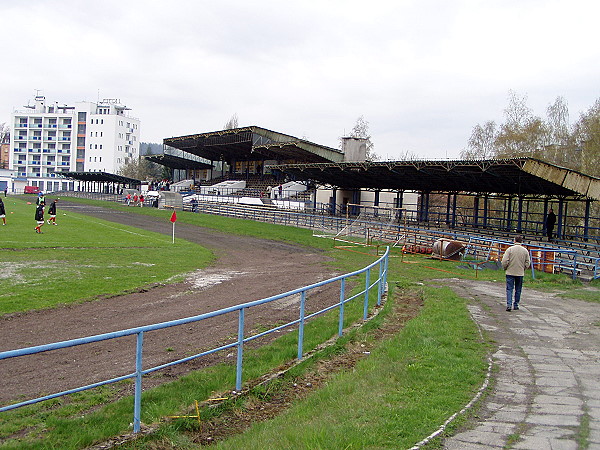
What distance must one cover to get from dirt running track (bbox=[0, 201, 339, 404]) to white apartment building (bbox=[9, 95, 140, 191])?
4569 inches

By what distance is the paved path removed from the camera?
17.1ft

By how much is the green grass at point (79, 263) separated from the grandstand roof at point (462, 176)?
53.6 feet

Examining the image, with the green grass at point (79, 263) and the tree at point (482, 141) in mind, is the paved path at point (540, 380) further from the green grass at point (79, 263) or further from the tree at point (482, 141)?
the tree at point (482, 141)

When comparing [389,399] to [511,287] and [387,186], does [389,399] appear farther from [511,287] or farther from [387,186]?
[387,186]

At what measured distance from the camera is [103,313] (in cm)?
1144

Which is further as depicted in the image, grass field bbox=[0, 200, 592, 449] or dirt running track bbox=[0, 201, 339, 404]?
dirt running track bbox=[0, 201, 339, 404]

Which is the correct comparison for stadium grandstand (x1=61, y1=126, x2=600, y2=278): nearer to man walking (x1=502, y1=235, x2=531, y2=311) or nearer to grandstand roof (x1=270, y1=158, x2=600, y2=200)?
grandstand roof (x1=270, y1=158, x2=600, y2=200)

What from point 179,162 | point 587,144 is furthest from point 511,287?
point 179,162

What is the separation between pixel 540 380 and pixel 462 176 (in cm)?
2969

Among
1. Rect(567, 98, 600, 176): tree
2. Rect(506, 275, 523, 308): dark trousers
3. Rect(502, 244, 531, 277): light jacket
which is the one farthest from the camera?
Rect(567, 98, 600, 176): tree

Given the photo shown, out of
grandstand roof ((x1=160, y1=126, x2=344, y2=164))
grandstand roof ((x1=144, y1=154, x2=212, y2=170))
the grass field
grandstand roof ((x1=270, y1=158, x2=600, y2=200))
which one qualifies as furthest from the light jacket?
grandstand roof ((x1=144, y1=154, x2=212, y2=170))

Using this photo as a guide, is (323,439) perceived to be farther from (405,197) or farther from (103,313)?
(405,197)

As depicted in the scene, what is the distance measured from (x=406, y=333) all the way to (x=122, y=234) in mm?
25409

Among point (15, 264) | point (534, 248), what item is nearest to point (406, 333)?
point (15, 264)
